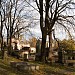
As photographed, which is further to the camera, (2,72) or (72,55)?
(72,55)

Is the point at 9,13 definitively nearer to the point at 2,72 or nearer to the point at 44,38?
the point at 44,38

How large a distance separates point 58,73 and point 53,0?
10884 mm

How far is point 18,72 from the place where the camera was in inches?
558

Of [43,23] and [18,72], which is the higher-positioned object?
[43,23]

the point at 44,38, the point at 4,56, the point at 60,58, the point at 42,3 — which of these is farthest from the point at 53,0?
the point at 4,56

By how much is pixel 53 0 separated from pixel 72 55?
19.7ft

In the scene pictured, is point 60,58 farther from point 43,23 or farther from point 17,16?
point 17,16

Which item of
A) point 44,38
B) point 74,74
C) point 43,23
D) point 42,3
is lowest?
point 74,74

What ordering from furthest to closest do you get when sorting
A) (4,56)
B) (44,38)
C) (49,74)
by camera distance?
(44,38) < (4,56) < (49,74)

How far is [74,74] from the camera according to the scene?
16359 mm

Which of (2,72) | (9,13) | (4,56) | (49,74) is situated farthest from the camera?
(9,13)

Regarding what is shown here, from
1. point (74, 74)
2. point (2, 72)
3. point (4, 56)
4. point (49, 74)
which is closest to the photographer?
point (2, 72)

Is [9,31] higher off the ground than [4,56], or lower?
higher

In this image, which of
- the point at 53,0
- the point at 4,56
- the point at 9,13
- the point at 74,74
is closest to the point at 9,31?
the point at 9,13
